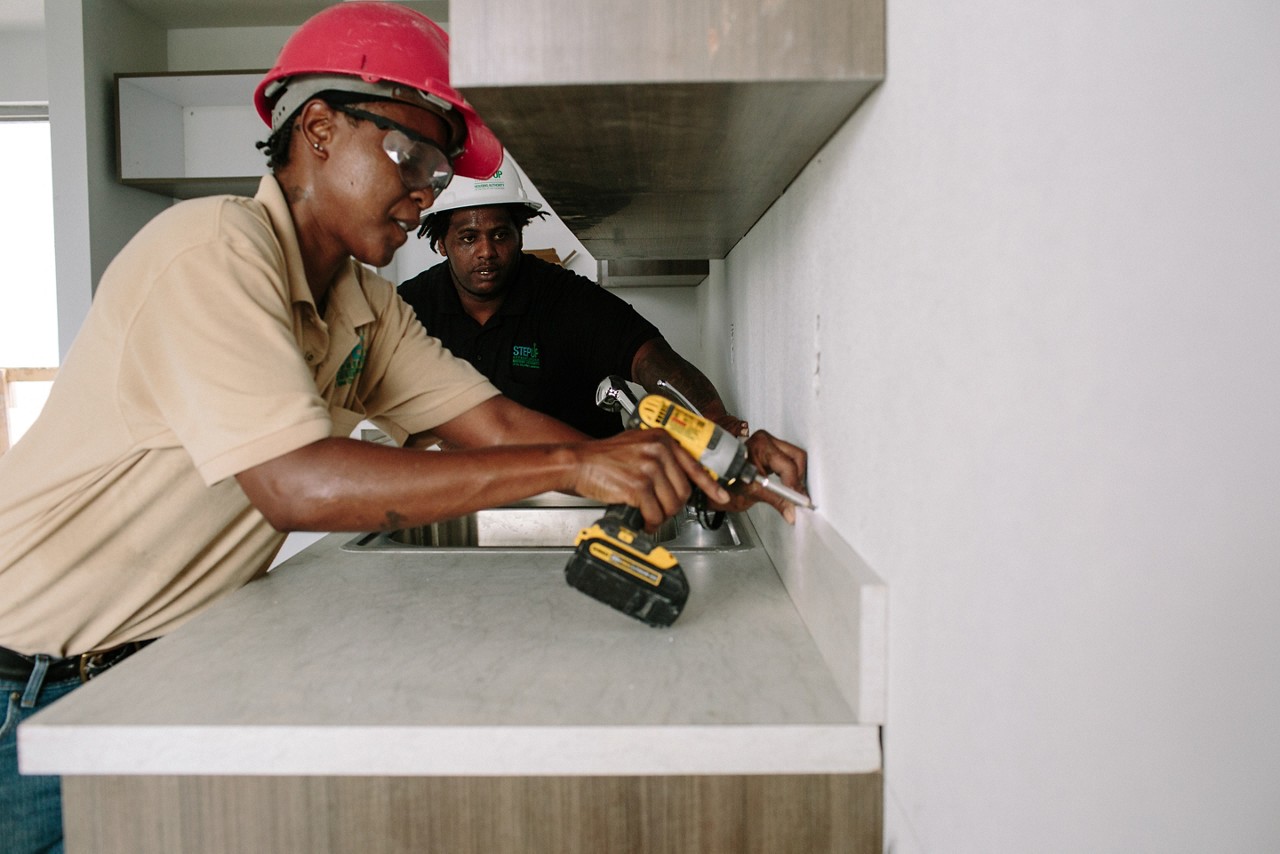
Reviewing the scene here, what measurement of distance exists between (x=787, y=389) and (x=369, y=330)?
2.55 ft

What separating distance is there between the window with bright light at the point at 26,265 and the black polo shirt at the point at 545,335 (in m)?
2.96

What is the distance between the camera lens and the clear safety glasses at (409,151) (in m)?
1.21

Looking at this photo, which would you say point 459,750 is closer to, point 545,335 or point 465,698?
point 465,698

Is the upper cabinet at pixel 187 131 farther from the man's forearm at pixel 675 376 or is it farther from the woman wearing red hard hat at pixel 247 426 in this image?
the woman wearing red hard hat at pixel 247 426

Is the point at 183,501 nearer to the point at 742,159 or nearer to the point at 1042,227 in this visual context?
the point at 742,159

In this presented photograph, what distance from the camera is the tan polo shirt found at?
0.96m

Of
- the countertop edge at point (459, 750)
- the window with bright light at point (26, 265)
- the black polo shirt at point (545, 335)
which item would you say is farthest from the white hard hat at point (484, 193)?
the window with bright light at point (26, 265)

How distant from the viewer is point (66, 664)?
115 cm

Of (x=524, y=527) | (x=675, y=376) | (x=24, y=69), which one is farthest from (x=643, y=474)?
(x=24, y=69)

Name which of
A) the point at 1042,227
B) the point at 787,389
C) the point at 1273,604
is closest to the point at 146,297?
the point at 787,389

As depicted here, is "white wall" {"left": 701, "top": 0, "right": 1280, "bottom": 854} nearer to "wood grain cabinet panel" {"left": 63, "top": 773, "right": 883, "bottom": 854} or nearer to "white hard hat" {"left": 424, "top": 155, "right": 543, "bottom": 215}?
"wood grain cabinet panel" {"left": 63, "top": 773, "right": 883, "bottom": 854}

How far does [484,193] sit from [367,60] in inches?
43.9

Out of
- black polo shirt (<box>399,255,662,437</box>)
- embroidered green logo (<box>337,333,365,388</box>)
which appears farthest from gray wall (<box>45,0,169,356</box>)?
embroidered green logo (<box>337,333,365,388</box>)

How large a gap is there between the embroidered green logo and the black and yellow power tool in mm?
662
